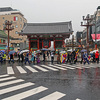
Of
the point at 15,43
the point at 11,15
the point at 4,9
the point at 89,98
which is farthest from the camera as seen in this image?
the point at 4,9

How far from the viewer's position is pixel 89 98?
4465 mm

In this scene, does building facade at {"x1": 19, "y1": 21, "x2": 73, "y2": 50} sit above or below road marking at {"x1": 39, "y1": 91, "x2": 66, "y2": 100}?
above

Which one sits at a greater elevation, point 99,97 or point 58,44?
point 58,44

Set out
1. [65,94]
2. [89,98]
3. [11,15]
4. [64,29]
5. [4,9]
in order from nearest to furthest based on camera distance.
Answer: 1. [89,98]
2. [65,94]
3. [64,29]
4. [11,15]
5. [4,9]

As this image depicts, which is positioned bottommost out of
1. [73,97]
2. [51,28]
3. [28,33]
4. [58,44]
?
[73,97]

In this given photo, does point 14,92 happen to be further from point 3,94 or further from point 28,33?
point 28,33

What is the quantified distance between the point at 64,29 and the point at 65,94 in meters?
27.6

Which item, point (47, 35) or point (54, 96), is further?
point (47, 35)

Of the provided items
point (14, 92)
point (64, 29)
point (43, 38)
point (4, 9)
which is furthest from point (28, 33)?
point (4, 9)

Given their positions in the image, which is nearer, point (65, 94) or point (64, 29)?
point (65, 94)

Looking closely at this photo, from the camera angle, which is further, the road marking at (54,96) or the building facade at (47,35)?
the building facade at (47,35)

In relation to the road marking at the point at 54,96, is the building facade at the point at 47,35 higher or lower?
higher

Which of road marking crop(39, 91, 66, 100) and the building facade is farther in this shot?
the building facade

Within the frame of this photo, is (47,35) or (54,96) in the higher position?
(47,35)
